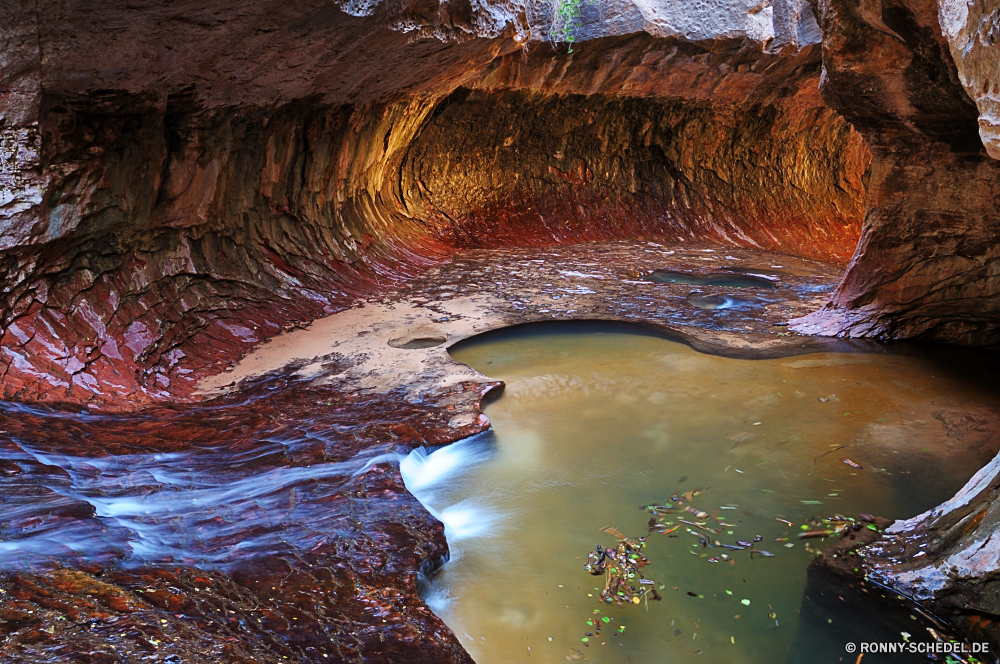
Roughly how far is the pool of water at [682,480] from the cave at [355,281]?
0.39 feet

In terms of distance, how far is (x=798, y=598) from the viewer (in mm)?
3180

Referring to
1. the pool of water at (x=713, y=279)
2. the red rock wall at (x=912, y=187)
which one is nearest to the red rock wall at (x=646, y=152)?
the pool of water at (x=713, y=279)

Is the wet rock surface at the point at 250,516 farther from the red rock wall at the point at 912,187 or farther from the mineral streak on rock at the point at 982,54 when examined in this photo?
the mineral streak on rock at the point at 982,54

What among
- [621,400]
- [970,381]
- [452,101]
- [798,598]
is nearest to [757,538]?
[798,598]

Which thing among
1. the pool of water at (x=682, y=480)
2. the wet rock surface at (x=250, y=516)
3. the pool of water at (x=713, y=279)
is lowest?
the pool of water at (x=682, y=480)

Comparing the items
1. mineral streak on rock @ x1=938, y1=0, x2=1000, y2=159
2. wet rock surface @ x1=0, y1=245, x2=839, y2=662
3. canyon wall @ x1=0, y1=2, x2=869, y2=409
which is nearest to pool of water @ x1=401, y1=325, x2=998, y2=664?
Answer: wet rock surface @ x1=0, y1=245, x2=839, y2=662

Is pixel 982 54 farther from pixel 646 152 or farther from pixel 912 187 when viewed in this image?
pixel 646 152

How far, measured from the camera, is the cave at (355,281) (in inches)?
114

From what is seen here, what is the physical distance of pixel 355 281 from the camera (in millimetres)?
8227

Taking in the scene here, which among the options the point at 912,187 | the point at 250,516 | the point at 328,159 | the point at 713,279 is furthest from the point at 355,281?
the point at 912,187

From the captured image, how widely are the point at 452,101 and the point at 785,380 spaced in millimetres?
6688

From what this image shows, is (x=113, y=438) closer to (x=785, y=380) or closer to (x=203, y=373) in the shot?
(x=203, y=373)

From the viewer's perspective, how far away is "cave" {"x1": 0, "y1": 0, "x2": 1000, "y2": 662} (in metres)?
2.90

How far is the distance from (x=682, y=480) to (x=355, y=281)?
5066 mm
